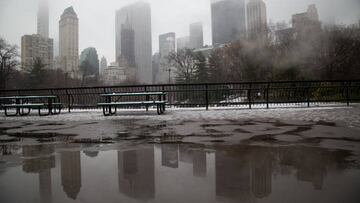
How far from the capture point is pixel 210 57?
132 ft

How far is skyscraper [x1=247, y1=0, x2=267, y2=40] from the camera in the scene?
99.9ft

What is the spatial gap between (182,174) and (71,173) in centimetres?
113

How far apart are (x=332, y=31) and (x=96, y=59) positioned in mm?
78820

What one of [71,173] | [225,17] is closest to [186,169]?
[71,173]

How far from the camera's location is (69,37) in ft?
279

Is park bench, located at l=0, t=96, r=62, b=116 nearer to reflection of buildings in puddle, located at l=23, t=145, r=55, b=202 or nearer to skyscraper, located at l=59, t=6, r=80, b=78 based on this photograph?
reflection of buildings in puddle, located at l=23, t=145, r=55, b=202

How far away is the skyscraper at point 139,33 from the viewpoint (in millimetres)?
67812

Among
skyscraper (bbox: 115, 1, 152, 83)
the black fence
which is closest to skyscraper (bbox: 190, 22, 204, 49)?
skyscraper (bbox: 115, 1, 152, 83)

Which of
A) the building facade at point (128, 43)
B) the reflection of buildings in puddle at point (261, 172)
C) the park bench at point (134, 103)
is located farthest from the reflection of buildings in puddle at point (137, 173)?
the building facade at point (128, 43)

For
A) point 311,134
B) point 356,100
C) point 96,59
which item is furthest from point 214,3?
point 311,134

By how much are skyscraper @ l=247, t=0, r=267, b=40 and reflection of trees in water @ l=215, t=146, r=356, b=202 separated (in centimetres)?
2831

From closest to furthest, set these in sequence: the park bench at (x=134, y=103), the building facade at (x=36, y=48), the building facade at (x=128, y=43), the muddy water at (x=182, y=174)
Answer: the muddy water at (x=182, y=174) → the park bench at (x=134, y=103) → the building facade at (x=36, y=48) → the building facade at (x=128, y=43)

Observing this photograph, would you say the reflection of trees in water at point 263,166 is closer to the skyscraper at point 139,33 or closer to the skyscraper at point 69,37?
the skyscraper at point 139,33

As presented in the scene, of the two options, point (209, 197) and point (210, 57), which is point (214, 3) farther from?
point (209, 197)
